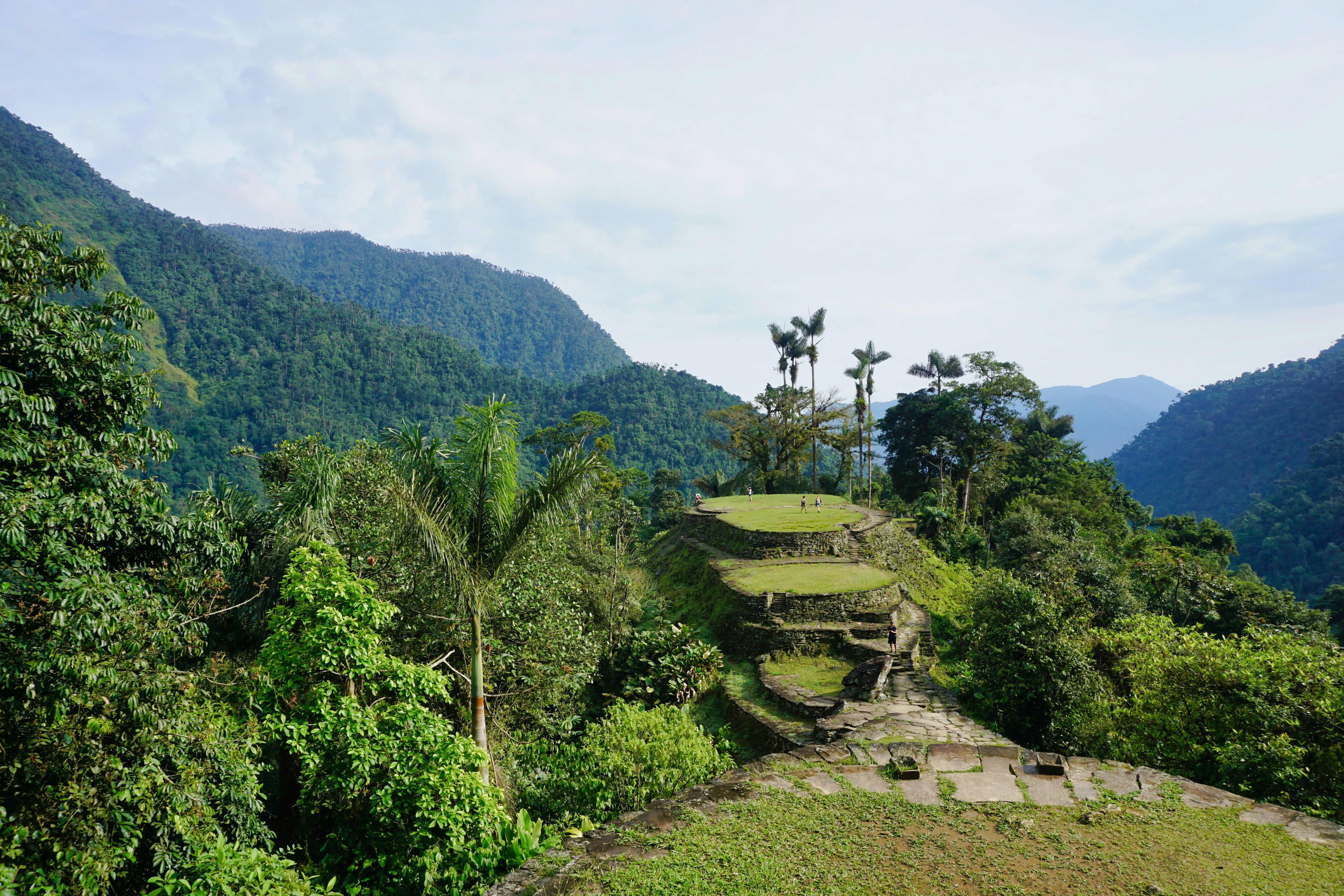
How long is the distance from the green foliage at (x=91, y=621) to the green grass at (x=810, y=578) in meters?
11.2

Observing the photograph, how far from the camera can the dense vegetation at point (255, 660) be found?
465 centimetres

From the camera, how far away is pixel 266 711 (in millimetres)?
6457

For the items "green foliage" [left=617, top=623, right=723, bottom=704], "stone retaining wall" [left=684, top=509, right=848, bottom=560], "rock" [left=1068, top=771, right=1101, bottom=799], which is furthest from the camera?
"stone retaining wall" [left=684, top=509, right=848, bottom=560]

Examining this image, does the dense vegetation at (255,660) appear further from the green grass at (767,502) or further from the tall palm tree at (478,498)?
the green grass at (767,502)

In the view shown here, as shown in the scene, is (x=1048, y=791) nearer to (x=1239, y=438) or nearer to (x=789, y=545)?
(x=789, y=545)

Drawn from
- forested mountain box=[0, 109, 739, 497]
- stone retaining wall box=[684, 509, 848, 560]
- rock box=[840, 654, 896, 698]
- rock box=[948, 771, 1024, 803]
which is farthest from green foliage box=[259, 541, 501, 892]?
forested mountain box=[0, 109, 739, 497]

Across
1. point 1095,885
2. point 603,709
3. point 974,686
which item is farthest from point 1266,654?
point 603,709

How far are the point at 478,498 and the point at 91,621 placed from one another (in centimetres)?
340

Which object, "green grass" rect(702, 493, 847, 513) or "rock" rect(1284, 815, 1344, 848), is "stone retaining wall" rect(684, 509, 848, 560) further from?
"rock" rect(1284, 815, 1344, 848)

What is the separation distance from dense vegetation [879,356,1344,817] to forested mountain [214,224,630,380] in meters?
140

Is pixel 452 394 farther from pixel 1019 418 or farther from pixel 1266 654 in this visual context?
pixel 1266 654

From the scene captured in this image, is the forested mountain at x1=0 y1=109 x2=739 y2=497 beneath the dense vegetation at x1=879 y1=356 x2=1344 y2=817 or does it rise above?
above

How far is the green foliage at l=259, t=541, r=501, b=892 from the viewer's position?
234 inches

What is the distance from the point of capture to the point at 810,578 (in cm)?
1588
